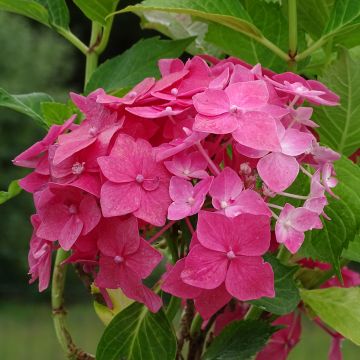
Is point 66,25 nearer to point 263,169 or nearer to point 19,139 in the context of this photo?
point 263,169

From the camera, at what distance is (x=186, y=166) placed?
0.52 metres

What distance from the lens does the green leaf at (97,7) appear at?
0.72 metres

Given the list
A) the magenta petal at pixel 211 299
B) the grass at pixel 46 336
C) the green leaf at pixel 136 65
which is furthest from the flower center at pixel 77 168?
the grass at pixel 46 336

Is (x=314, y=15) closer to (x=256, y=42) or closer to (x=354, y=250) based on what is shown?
(x=256, y=42)

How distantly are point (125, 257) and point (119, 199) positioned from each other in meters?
0.04

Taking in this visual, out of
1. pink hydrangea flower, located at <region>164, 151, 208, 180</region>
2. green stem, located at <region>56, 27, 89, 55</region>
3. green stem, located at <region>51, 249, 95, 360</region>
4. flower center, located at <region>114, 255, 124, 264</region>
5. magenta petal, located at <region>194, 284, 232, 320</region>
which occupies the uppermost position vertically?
pink hydrangea flower, located at <region>164, 151, 208, 180</region>

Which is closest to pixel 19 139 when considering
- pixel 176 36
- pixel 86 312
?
pixel 86 312

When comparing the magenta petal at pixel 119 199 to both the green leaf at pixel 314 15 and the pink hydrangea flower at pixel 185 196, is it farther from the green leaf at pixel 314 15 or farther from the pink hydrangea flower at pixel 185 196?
the green leaf at pixel 314 15

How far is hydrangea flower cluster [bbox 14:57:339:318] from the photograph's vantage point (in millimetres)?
496

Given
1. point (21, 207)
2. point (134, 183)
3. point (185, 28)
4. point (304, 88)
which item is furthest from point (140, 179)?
point (21, 207)

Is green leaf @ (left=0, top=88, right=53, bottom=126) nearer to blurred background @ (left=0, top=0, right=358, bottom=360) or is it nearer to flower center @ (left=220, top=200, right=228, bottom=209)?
flower center @ (left=220, top=200, right=228, bottom=209)

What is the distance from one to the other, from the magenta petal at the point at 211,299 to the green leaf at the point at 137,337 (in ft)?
0.37

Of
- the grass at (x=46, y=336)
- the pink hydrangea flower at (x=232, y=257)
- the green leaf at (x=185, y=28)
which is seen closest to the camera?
the pink hydrangea flower at (x=232, y=257)

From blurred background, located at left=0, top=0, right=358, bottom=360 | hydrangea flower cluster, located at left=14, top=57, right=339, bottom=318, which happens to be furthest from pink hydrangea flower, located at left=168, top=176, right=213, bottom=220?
blurred background, located at left=0, top=0, right=358, bottom=360
